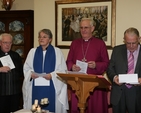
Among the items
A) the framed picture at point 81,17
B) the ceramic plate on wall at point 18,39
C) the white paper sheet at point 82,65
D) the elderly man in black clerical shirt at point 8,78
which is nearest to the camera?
the white paper sheet at point 82,65

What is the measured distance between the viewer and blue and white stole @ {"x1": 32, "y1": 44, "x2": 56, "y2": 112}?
3.70m

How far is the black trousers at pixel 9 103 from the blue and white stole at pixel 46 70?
268mm

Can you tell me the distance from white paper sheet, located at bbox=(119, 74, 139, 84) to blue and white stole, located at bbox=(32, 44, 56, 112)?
118 centimetres

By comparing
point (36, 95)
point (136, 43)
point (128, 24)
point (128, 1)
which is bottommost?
point (36, 95)

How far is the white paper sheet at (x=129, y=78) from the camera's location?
286 centimetres

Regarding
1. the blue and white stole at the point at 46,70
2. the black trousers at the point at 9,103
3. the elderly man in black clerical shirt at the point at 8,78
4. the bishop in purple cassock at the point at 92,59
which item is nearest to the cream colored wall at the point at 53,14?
the bishop in purple cassock at the point at 92,59

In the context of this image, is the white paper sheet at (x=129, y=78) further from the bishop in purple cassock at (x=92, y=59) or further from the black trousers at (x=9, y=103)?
the black trousers at (x=9, y=103)

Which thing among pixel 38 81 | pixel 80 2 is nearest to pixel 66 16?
pixel 80 2

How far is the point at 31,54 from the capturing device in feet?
12.7

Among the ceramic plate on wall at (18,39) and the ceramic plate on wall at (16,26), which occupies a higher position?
the ceramic plate on wall at (16,26)

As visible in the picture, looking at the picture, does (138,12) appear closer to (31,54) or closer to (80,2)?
(80,2)

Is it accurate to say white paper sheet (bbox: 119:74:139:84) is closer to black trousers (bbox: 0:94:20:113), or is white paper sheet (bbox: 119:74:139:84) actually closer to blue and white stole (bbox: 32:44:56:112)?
blue and white stole (bbox: 32:44:56:112)

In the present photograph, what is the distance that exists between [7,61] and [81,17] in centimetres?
157

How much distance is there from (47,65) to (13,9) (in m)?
2.40
